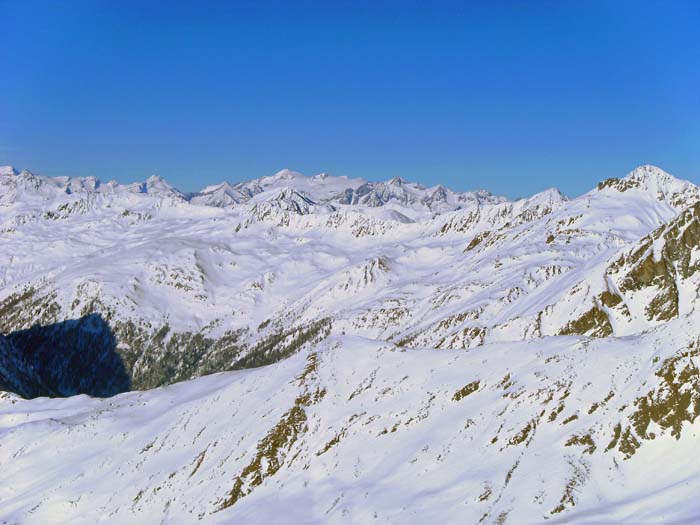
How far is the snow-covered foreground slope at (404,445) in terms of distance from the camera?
32.8m

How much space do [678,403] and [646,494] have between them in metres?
5.92

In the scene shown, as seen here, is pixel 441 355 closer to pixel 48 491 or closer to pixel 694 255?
pixel 48 491

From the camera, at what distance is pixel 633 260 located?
10619 cm

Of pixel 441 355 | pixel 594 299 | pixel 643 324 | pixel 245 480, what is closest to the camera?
pixel 245 480

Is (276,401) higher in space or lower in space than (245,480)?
higher

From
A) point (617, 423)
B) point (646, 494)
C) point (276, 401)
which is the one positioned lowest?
point (646, 494)

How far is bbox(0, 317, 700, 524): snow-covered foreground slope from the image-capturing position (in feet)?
108

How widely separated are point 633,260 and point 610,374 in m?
74.0

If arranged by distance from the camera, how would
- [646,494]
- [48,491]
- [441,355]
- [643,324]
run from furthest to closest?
[643,324], [48,491], [441,355], [646,494]

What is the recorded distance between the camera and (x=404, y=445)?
4547cm

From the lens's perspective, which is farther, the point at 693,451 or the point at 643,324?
the point at 643,324

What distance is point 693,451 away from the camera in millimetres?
31172

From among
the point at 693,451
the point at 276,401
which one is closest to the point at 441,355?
the point at 276,401

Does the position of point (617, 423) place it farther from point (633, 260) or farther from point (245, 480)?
point (633, 260)
